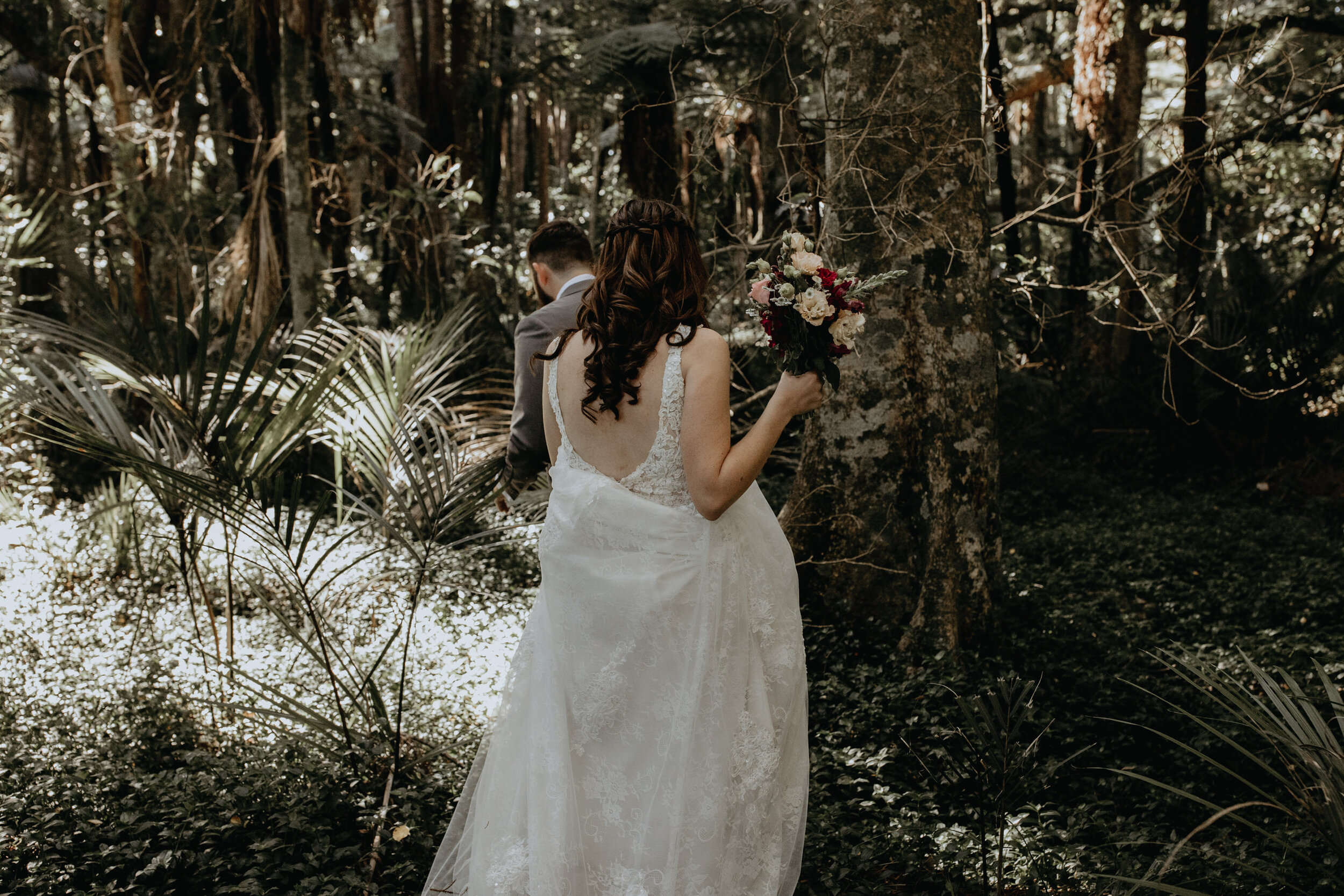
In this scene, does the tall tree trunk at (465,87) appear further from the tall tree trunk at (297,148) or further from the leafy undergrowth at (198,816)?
the leafy undergrowth at (198,816)

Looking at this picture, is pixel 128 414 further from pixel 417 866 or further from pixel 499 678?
pixel 417 866

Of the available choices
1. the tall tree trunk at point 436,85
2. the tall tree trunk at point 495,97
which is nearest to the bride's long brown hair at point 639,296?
the tall tree trunk at point 436,85

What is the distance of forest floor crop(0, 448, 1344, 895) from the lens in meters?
2.99

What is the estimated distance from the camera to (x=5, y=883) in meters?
2.89

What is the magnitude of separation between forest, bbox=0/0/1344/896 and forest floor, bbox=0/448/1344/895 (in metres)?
0.02

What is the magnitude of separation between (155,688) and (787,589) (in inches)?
129

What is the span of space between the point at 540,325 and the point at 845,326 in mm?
2233

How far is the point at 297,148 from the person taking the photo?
25.0ft

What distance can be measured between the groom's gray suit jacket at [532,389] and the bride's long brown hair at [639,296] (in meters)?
1.09

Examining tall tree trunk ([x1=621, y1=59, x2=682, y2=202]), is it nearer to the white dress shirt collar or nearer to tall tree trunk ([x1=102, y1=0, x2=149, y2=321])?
tall tree trunk ([x1=102, y1=0, x2=149, y2=321])

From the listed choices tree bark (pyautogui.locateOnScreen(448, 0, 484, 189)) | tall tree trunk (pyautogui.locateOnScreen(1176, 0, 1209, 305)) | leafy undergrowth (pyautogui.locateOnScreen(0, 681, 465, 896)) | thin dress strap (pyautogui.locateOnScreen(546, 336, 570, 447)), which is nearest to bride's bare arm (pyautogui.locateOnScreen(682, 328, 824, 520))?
thin dress strap (pyautogui.locateOnScreen(546, 336, 570, 447))

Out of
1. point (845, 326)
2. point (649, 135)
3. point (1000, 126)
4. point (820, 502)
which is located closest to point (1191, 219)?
point (1000, 126)

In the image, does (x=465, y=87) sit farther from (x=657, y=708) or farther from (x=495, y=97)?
(x=657, y=708)
